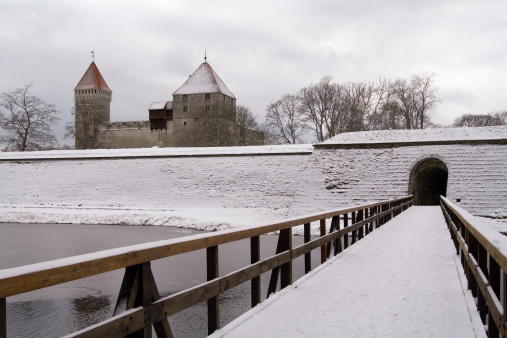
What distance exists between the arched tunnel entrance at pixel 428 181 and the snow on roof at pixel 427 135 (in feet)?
6.05

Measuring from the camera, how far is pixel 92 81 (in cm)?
7438

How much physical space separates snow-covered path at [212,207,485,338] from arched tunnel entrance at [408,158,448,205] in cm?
2155

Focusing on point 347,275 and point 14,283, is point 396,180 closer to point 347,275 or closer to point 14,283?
point 347,275

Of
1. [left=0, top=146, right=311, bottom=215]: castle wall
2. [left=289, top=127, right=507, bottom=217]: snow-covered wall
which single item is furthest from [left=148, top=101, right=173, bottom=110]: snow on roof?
A: [left=289, top=127, right=507, bottom=217]: snow-covered wall

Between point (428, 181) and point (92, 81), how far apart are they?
184 ft

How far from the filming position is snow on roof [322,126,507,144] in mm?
29794

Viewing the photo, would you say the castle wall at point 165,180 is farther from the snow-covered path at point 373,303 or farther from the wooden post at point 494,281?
the wooden post at point 494,281

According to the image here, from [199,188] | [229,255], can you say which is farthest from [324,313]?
[199,188]

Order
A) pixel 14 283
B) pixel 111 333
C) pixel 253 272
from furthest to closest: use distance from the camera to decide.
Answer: pixel 253 272 → pixel 111 333 → pixel 14 283

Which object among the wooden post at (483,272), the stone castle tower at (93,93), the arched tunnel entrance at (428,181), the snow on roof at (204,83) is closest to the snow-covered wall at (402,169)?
the arched tunnel entrance at (428,181)

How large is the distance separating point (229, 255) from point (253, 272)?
8156 millimetres

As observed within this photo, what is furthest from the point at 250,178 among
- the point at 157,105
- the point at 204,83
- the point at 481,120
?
the point at 481,120

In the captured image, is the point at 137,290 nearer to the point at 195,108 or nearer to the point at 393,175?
the point at 393,175

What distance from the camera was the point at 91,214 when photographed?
26.2 m
